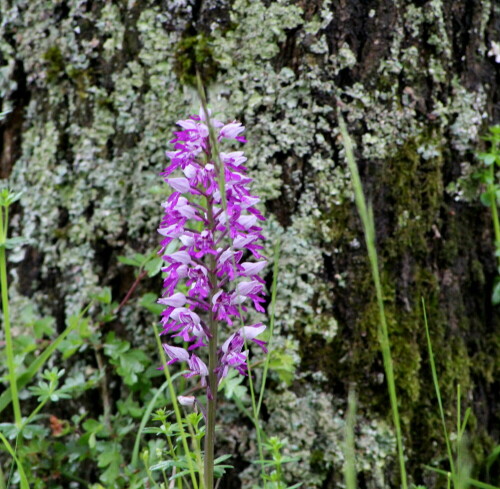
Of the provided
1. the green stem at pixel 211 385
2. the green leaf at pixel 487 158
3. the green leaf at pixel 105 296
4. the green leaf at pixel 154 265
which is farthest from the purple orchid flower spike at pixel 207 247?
the green leaf at pixel 487 158

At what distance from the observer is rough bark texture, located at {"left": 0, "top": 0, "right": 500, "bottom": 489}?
A: 2.53m

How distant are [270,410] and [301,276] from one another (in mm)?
520

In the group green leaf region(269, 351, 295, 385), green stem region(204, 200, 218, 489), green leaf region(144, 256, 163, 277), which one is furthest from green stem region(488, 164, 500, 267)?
green stem region(204, 200, 218, 489)

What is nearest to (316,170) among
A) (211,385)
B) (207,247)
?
(207,247)

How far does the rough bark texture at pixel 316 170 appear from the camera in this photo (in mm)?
2531

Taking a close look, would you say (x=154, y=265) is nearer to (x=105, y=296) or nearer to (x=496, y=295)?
(x=105, y=296)

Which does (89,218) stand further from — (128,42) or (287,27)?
(287,27)

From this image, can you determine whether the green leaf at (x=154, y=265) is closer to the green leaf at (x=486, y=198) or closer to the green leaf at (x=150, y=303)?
the green leaf at (x=150, y=303)

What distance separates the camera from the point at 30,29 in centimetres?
278

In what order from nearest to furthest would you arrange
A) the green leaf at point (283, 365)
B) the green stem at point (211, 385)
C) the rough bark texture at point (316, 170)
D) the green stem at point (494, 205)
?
the green stem at point (211, 385), the green leaf at point (283, 365), the rough bark texture at point (316, 170), the green stem at point (494, 205)

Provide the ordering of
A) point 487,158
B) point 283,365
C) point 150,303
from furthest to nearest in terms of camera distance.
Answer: point 487,158, point 150,303, point 283,365

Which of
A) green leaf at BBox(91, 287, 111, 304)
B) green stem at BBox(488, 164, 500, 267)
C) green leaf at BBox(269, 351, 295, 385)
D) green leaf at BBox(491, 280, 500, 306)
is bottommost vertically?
green leaf at BBox(269, 351, 295, 385)

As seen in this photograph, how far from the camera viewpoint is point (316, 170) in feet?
8.35

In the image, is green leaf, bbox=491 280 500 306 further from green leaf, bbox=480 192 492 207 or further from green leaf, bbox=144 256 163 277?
green leaf, bbox=144 256 163 277
